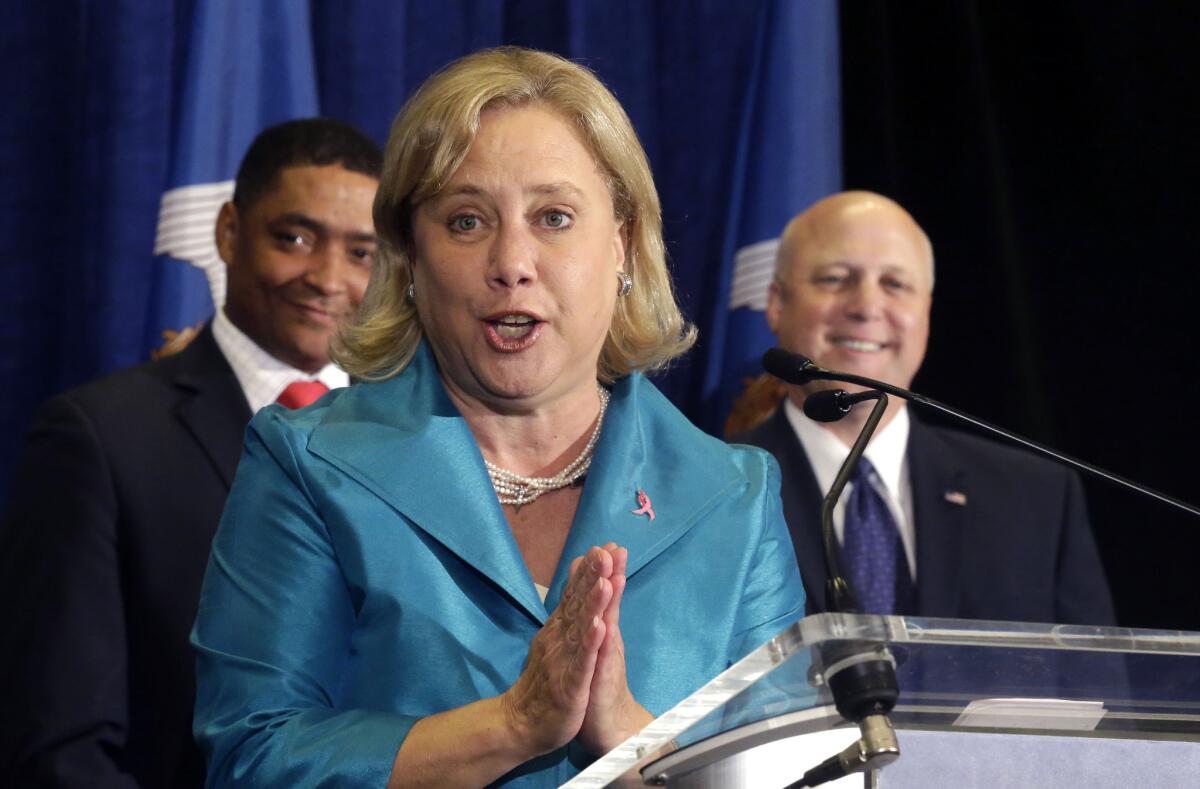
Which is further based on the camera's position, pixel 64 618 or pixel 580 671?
pixel 64 618

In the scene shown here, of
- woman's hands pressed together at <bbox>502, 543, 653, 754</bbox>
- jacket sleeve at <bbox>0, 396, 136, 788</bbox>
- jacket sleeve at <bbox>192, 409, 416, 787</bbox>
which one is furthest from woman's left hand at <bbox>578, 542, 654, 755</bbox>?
jacket sleeve at <bbox>0, 396, 136, 788</bbox>

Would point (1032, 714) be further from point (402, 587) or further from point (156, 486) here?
point (156, 486)

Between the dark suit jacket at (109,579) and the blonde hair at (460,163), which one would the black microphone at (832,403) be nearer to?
the blonde hair at (460,163)

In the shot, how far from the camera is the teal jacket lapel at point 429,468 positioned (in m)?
1.63

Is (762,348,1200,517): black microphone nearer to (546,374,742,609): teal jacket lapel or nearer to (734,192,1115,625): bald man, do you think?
(546,374,742,609): teal jacket lapel

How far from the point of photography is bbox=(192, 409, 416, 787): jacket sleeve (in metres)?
1.47

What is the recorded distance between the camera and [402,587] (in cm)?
159

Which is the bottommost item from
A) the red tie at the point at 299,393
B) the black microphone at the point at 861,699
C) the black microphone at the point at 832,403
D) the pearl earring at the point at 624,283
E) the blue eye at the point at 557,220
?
the red tie at the point at 299,393

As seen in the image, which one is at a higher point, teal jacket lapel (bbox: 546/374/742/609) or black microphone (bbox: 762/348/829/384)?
black microphone (bbox: 762/348/829/384)

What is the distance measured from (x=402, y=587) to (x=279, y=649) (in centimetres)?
13

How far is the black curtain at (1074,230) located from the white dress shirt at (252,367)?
61.0 inches

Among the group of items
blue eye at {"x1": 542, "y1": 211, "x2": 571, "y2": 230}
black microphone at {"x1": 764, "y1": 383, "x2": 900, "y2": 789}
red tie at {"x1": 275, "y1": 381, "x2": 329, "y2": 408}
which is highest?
blue eye at {"x1": 542, "y1": 211, "x2": 571, "y2": 230}

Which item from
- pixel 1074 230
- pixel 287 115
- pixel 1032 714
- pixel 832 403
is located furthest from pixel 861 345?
pixel 1032 714

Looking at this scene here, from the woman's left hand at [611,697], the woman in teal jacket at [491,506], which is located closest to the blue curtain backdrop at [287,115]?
the woman in teal jacket at [491,506]
